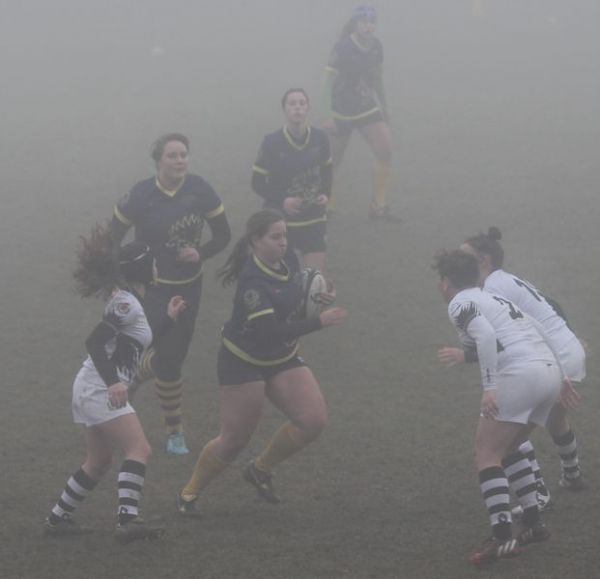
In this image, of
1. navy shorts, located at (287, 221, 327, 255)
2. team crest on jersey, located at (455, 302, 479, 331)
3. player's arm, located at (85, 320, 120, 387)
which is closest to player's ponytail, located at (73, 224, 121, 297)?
player's arm, located at (85, 320, 120, 387)

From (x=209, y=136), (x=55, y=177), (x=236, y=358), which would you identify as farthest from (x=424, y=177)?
(x=236, y=358)

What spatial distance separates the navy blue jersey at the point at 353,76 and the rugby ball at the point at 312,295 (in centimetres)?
699

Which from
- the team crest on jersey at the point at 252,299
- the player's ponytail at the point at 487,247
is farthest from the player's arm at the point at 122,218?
the player's ponytail at the point at 487,247

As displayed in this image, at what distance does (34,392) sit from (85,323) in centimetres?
213

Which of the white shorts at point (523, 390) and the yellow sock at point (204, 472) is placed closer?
the white shorts at point (523, 390)

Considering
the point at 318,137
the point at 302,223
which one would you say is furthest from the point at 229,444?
the point at 318,137

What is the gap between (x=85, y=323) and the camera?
1253 centimetres

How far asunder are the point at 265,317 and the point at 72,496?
5.10 feet

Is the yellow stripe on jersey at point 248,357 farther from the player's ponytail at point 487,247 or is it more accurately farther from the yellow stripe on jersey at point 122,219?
the yellow stripe on jersey at point 122,219

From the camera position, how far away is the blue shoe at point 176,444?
9.02 meters

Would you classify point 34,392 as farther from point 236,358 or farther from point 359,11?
point 359,11

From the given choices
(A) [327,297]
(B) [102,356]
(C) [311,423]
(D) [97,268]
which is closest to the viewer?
(B) [102,356]

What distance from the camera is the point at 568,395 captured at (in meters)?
7.10

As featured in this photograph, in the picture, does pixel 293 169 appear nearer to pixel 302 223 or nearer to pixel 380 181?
pixel 302 223
